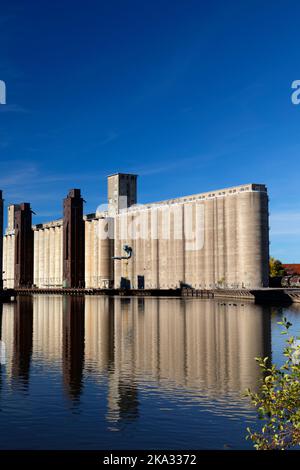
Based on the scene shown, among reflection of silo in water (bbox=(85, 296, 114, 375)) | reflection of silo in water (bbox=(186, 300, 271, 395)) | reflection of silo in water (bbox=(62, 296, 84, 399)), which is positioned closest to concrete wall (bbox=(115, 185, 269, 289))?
reflection of silo in water (bbox=(186, 300, 271, 395))

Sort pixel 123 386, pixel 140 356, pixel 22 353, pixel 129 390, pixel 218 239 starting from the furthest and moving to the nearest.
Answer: pixel 218 239 → pixel 22 353 → pixel 140 356 → pixel 123 386 → pixel 129 390

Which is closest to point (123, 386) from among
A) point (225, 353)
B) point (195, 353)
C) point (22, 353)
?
point (195, 353)

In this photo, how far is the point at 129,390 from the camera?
3022 centimetres

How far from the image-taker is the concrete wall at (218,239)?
161 metres

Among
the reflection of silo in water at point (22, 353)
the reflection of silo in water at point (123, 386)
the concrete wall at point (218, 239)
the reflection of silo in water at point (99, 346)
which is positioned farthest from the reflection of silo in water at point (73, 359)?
the concrete wall at point (218, 239)

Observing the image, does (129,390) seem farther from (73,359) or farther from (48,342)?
(48,342)

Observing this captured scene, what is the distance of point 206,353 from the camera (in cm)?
4391

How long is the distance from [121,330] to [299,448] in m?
43.9

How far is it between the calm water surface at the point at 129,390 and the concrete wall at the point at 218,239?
10665 centimetres

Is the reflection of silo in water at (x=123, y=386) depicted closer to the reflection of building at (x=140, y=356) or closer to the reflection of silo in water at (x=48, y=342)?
the reflection of building at (x=140, y=356)

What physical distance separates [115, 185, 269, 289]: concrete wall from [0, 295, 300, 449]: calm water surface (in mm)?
106646

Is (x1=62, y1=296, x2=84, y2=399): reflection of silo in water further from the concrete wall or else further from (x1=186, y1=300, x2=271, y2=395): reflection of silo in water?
the concrete wall

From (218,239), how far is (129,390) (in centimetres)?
14806
